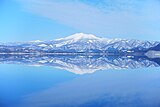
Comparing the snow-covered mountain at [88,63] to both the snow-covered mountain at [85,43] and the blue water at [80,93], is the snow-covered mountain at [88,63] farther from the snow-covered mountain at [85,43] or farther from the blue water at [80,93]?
the blue water at [80,93]

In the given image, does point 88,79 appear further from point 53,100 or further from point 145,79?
point 53,100

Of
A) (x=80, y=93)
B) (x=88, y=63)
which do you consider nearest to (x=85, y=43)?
(x=88, y=63)

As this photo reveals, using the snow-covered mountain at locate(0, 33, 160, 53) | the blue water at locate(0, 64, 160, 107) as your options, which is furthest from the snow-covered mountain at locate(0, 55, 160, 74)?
the blue water at locate(0, 64, 160, 107)

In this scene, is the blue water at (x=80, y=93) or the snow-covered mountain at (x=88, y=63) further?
the snow-covered mountain at (x=88, y=63)

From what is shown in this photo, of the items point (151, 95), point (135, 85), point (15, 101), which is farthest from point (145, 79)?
point (15, 101)

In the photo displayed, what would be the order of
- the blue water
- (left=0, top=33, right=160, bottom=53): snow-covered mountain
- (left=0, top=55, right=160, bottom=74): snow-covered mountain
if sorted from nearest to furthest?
1. the blue water
2. (left=0, top=33, right=160, bottom=53): snow-covered mountain
3. (left=0, top=55, right=160, bottom=74): snow-covered mountain

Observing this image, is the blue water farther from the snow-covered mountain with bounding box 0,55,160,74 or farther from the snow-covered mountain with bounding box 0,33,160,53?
the snow-covered mountain with bounding box 0,33,160,53

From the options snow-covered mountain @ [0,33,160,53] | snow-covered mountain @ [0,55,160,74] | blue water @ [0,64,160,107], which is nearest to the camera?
blue water @ [0,64,160,107]

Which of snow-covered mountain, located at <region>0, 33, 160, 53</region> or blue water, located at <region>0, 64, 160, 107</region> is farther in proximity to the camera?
snow-covered mountain, located at <region>0, 33, 160, 53</region>

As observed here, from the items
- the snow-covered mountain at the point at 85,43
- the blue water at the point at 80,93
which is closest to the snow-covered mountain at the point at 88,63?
the snow-covered mountain at the point at 85,43

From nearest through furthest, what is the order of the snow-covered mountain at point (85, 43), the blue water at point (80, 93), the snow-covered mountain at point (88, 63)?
1. the blue water at point (80, 93)
2. the snow-covered mountain at point (85, 43)
3. the snow-covered mountain at point (88, 63)

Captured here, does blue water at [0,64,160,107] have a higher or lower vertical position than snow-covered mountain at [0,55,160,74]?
lower

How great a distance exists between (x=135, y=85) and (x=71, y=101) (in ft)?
4.48

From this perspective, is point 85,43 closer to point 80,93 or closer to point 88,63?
point 88,63
